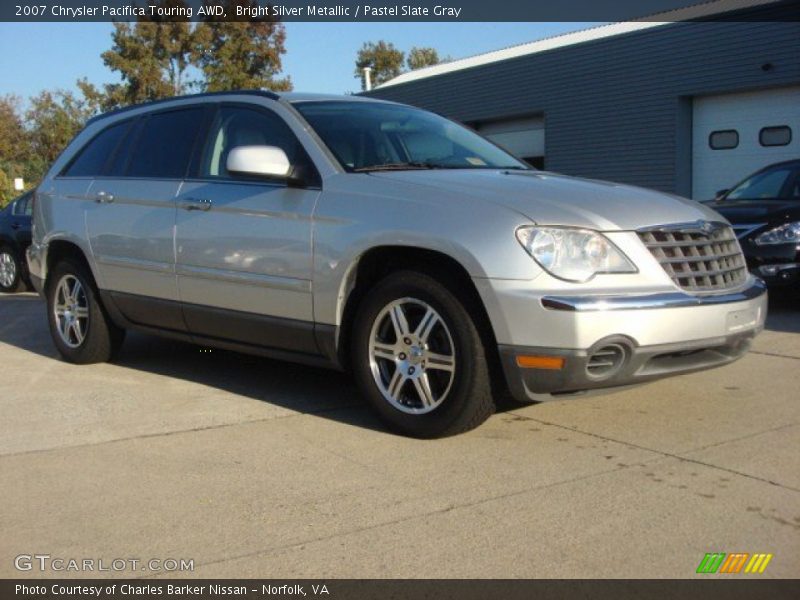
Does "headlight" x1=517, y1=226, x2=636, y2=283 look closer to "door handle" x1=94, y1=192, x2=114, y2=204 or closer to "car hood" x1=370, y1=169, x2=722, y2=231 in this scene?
"car hood" x1=370, y1=169, x2=722, y2=231

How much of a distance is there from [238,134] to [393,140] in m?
1.01

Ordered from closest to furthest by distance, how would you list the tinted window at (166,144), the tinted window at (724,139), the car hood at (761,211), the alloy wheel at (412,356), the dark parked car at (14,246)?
the alloy wheel at (412,356), the tinted window at (166,144), the car hood at (761,211), the dark parked car at (14,246), the tinted window at (724,139)

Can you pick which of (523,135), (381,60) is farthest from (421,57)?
(523,135)

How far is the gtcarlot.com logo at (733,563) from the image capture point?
3.16 metres

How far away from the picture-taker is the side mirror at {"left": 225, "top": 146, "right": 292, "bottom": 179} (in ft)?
16.5

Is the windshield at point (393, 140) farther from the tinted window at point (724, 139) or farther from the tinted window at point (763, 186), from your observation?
the tinted window at point (724, 139)

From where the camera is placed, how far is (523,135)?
2489cm

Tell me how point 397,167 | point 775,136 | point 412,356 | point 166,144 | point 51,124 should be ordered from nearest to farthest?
point 412,356, point 397,167, point 166,144, point 775,136, point 51,124

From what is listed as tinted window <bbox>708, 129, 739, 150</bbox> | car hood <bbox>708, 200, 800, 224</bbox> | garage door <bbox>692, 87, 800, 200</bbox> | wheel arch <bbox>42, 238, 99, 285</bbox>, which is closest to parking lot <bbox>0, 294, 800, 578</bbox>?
wheel arch <bbox>42, 238, 99, 285</bbox>

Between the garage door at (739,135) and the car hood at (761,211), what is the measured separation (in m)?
9.40

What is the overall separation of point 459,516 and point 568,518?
422 millimetres

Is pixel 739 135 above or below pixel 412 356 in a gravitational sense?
above

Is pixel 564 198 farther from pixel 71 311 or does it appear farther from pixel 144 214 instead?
pixel 71 311

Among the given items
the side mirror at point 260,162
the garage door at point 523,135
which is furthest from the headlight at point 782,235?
the garage door at point 523,135
